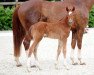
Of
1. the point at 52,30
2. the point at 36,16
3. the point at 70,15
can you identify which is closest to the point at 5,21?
→ the point at 36,16

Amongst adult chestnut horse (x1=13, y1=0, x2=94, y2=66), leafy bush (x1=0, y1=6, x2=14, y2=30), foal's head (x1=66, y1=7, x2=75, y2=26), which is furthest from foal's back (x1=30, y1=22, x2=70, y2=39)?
leafy bush (x1=0, y1=6, x2=14, y2=30)

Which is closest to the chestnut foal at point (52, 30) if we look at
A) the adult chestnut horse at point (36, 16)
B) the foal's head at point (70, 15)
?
the foal's head at point (70, 15)

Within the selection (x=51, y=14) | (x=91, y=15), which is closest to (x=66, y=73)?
(x=51, y=14)

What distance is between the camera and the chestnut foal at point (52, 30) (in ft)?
30.4

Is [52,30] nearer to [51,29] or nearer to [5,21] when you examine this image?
[51,29]

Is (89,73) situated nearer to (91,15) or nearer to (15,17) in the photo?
(15,17)

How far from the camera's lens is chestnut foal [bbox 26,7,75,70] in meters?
9.26

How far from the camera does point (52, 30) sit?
9.37 meters

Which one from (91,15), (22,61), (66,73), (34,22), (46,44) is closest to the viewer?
(66,73)

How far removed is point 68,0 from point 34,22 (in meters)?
1.19

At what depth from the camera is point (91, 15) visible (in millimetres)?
21047

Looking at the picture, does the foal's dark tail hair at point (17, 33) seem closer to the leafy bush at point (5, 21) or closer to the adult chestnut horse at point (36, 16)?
the adult chestnut horse at point (36, 16)

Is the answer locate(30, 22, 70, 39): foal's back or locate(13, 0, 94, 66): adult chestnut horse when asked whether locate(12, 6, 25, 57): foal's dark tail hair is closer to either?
locate(13, 0, 94, 66): adult chestnut horse

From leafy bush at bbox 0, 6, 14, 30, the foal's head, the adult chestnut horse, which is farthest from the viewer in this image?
leafy bush at bbox 0, 6, 14, 30
